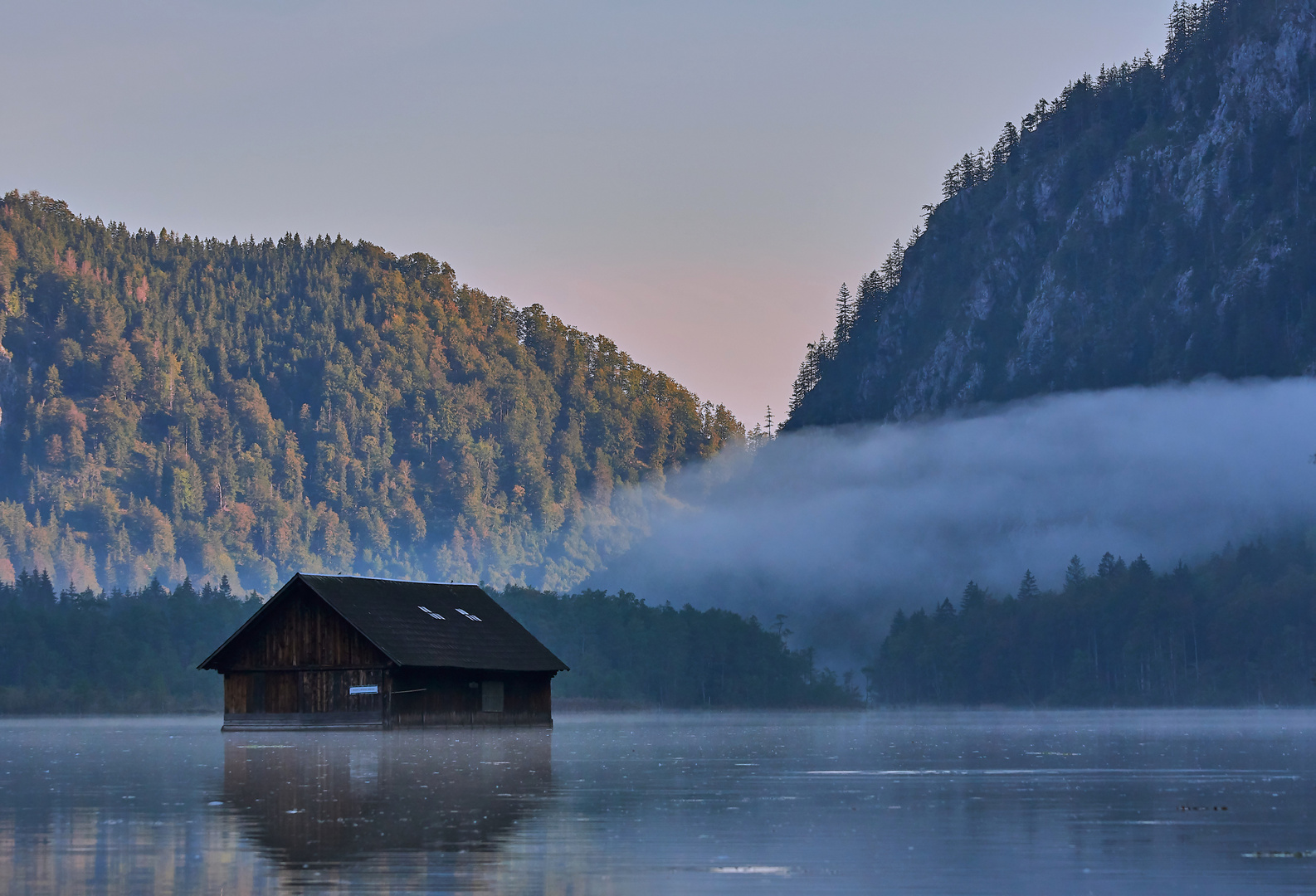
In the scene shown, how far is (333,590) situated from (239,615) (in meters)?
131

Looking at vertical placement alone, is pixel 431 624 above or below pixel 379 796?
above

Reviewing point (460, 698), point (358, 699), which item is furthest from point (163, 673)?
point (358, 699)

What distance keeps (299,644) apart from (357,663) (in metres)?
3.14

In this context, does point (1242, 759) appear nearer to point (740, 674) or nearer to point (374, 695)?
point (374, 695)

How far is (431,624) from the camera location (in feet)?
249

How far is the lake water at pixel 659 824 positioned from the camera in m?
19.4

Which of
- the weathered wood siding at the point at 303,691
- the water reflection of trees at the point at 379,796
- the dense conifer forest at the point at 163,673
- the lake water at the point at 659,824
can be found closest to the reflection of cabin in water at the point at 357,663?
the weathered wood siding at the point at 303,691

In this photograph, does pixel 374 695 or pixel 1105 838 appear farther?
pixel 374 695

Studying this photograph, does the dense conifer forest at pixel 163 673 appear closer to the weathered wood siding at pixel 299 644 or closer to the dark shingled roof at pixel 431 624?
the dark shingled roof at pixel 431 624

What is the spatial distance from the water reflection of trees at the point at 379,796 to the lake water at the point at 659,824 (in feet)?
0.30

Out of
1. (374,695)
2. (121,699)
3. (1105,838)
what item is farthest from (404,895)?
(121,699)

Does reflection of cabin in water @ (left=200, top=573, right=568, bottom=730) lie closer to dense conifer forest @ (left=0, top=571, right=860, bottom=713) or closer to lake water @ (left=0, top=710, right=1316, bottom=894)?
lake water @ (left=0, top=710, right=1316, bottom=894)

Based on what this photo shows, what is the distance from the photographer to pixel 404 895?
1808cm

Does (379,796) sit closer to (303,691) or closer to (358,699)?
(358,699)
